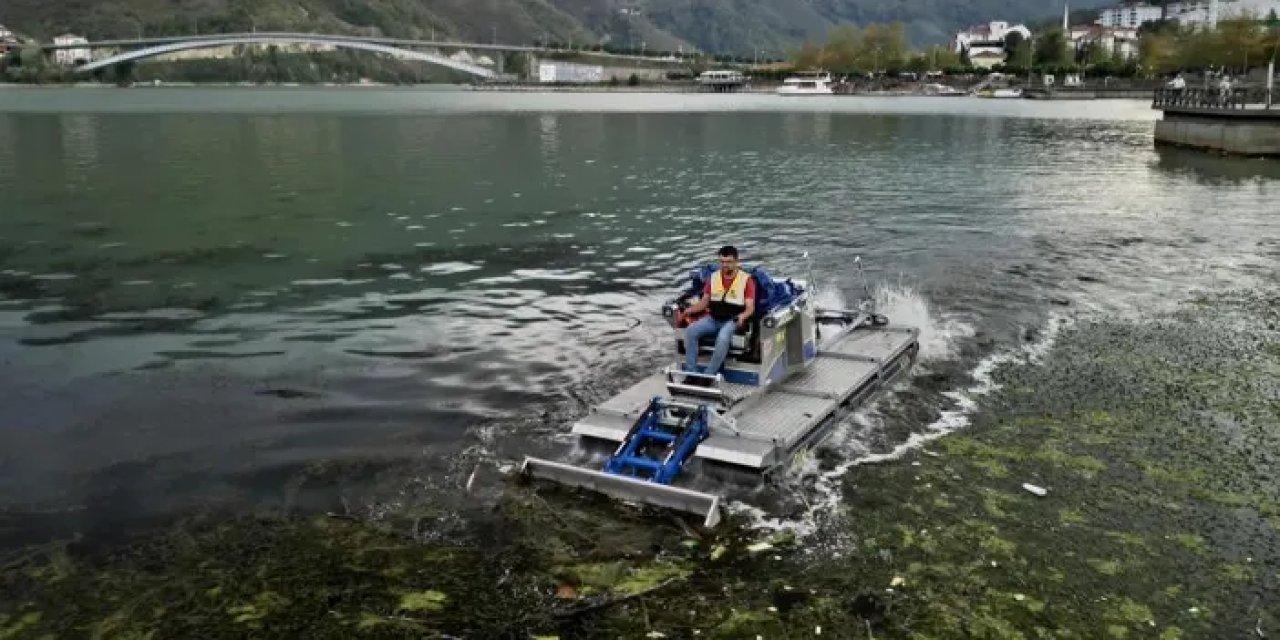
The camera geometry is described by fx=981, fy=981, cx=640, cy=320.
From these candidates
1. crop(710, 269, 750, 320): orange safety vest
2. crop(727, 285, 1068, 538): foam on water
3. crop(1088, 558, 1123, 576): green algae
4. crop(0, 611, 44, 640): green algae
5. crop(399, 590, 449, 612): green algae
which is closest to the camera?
crop(0, 611, 44, 640): green algae

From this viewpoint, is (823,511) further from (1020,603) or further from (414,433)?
(414,433)

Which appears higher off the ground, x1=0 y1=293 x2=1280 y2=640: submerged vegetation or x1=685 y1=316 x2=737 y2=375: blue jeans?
x1=685 y1=316 x2=737 y2=375: blue jeans

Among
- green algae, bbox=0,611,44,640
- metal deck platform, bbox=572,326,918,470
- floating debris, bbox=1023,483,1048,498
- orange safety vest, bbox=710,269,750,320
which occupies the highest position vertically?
orange safety vest, bbox=710,269,750,320

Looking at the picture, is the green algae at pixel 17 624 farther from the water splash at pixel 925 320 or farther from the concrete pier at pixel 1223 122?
the concrete pier at pixel 1223 122

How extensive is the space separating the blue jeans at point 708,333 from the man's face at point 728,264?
0.70m

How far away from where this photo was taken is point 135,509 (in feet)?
39.4

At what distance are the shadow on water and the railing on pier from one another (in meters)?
3.63

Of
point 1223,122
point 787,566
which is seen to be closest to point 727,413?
point 787,566

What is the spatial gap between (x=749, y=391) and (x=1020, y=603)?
5.41 metres

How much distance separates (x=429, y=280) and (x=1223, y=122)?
198 feet

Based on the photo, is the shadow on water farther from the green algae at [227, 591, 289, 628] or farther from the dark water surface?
the green algae at [227, 591, 289, 628]

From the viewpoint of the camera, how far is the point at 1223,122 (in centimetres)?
6500

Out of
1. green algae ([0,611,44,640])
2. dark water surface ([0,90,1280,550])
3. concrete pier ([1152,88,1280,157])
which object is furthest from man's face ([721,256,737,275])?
concrete pier ([1152,88,1280,157])

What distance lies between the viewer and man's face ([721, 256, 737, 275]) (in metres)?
14.1
